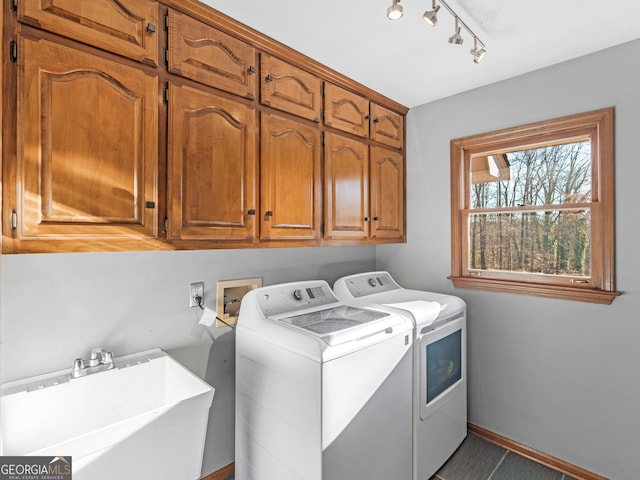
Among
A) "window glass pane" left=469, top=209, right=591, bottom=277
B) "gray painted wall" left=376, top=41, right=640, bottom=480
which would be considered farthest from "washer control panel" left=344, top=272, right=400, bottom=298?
"window glass pane" left=469, top=209, right=591, bottom=277

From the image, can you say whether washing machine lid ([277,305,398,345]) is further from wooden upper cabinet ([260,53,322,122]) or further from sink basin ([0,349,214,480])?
wooden upper cabinet ([260,53,322,122])

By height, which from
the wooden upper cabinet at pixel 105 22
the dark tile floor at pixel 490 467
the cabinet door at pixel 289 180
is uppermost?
the wooden upper cabinet at pixel 105 22

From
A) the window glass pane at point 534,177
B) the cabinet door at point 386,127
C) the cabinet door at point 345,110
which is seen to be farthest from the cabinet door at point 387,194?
the window glass pane at point 534,177

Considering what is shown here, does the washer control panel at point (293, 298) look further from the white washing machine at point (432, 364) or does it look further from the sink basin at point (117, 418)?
the sink basin at point (117, 418)

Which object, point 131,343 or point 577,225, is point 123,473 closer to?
point 131,343

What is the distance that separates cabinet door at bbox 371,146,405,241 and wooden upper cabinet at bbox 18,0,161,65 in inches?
60.0

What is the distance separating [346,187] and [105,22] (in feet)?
4.77

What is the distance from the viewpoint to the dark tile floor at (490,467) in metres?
2.01

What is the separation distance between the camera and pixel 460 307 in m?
2.26

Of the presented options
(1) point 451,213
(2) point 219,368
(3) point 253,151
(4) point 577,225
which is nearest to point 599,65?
(4) point 577,225

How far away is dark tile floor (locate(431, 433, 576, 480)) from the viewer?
2006mm

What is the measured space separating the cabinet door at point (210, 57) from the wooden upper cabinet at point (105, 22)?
84 mm

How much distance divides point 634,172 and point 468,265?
1.05 meters

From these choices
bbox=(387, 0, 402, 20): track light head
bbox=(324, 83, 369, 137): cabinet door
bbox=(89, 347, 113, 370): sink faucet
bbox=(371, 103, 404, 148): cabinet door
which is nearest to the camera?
bbox=(387, 0, 402, 20): track light head
